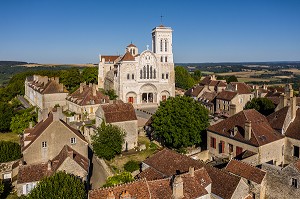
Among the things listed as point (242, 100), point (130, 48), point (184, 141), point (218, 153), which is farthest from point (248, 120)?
point (130, 48)

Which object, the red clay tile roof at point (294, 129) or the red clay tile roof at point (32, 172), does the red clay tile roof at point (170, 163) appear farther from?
the red clay tile roof at point (294, 129)

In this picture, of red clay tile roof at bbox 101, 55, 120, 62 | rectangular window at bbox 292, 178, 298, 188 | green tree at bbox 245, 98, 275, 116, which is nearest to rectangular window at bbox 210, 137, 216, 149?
rectangular window at bbox 292, 178, 298, 188

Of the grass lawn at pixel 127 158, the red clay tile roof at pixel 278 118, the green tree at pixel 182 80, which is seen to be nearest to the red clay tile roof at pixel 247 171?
the red clay tile roof at pixel 278 118

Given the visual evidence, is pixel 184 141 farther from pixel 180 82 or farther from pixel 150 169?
pixel 180 82

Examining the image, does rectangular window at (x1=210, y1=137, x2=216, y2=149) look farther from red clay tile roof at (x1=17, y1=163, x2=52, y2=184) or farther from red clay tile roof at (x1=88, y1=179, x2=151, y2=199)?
red clay tile roof at (x1=17, y1=163, x2=52, y2=184)

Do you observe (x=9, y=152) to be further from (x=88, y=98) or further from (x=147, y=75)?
(x=147, y=75)

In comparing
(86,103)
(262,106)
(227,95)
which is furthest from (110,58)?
(262,106)
